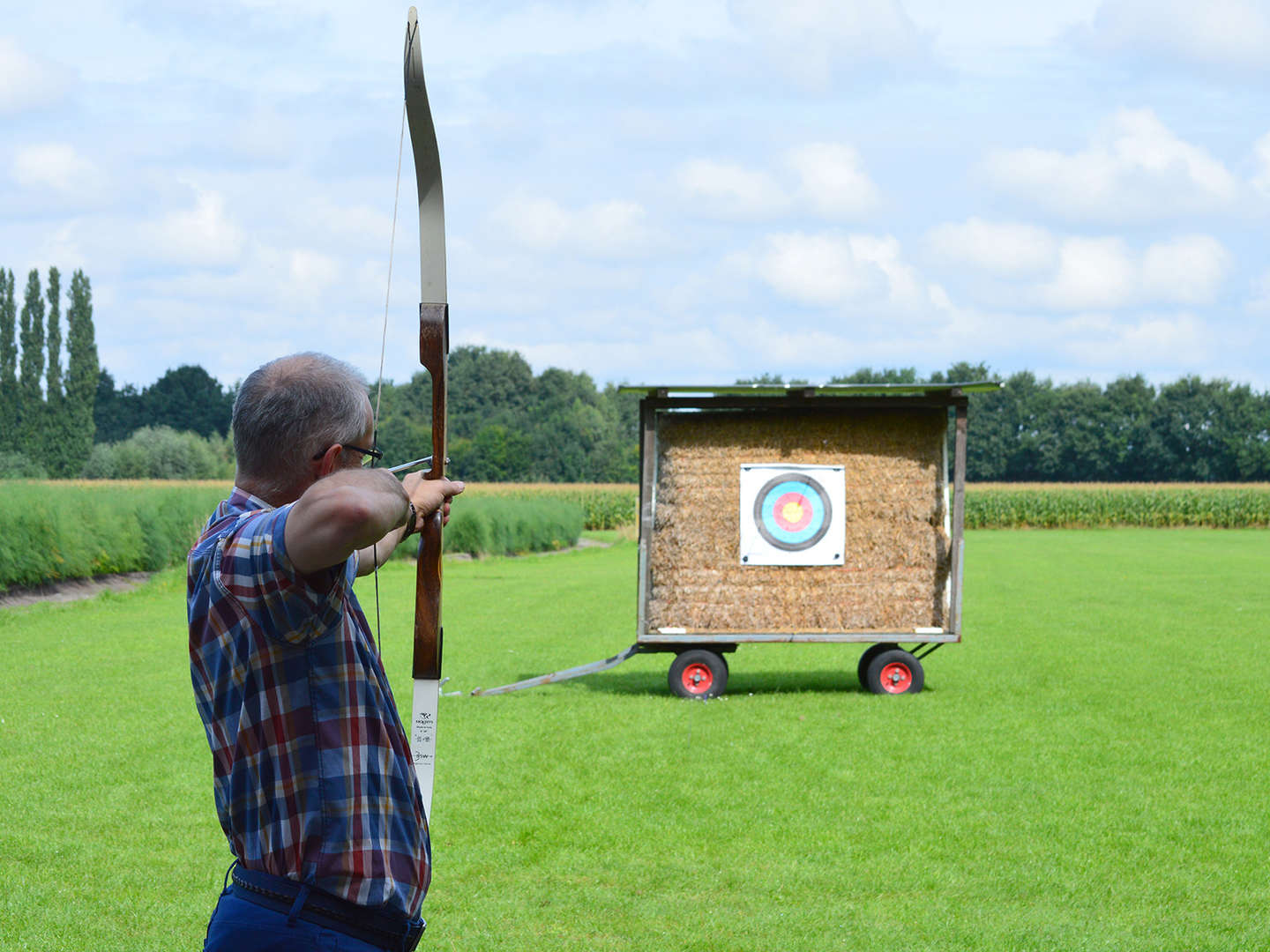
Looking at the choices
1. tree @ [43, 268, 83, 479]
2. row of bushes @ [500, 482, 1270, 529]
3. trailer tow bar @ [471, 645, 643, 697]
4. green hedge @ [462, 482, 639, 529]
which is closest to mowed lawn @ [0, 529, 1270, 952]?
trailer tow bar @ [471, 645, 643, 697]

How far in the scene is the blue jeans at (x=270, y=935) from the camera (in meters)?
1.92

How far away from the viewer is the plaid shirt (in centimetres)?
189

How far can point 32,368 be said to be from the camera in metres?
58.9

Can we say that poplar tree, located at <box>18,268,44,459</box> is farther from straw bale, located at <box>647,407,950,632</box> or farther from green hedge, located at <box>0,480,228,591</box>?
straw bale, located at <box>647,407,950,632</box>

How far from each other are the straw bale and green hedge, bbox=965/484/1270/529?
132ft

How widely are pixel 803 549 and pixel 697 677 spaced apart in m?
1.20

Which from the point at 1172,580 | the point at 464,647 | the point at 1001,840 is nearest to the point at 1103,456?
the point at 1172,580

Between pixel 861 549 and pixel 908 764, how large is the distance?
8.29 ft

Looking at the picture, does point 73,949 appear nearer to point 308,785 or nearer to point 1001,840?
point 308,785

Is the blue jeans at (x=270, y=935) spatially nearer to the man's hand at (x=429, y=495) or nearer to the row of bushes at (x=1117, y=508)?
the man's hand at (x=429, y=495)

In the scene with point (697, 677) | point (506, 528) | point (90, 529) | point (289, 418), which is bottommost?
point (697, 677)

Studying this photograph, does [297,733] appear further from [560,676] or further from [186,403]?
[186,403]

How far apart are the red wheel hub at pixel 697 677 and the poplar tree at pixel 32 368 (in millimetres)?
56367

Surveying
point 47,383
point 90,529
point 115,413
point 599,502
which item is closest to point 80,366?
point 47,383
